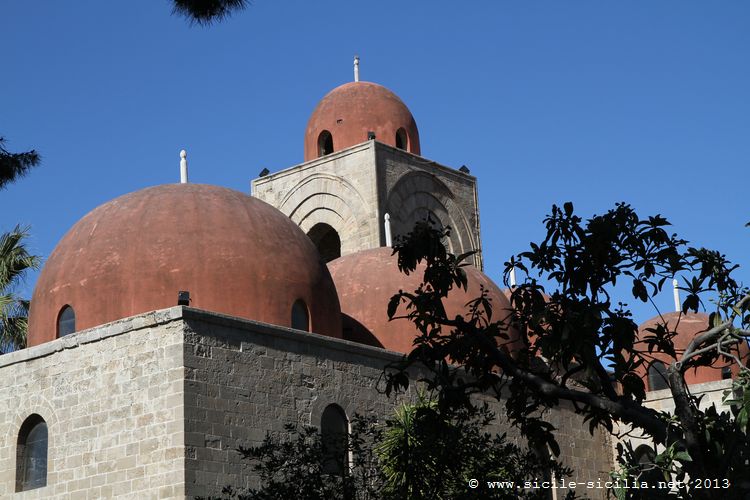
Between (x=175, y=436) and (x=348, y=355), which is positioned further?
(x=348, y=355)

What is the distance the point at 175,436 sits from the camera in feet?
42.9

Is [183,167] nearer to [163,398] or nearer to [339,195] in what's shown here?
[163,398]

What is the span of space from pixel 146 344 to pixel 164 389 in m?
0.63

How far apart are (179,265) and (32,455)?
2829mm

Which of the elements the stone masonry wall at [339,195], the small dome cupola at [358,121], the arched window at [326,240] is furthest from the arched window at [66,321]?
the arched window at [326,240]

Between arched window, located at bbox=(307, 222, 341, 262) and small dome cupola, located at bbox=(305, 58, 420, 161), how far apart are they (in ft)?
5.23

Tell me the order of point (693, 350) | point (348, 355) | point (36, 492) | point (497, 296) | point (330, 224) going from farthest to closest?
point (330, 224)
point (497, 296)
point (348, 355)
point (36, 492)
point (693, 350)

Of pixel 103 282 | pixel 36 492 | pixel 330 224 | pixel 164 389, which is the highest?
pixel 330 224

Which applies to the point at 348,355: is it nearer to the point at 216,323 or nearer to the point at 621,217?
the point at 216,323

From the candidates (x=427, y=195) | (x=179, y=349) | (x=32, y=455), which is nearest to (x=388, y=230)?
(x=427, y=195)

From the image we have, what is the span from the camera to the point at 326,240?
27.7m

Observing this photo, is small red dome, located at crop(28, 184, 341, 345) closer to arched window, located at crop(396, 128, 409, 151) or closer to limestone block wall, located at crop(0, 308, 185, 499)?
limestone block wall, located at crop(0, 308, 185, 499)

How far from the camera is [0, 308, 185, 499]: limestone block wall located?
1323cm

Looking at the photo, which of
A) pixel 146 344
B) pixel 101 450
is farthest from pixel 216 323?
pixel 101 450
